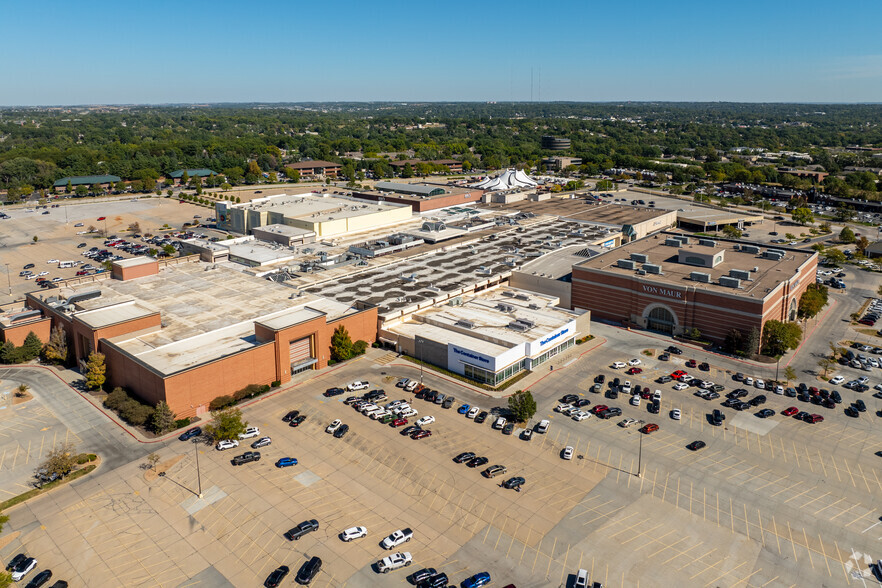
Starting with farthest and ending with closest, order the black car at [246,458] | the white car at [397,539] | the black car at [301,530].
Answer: the black car at [246,458], the black car at [301,530], the white car at [397,539]

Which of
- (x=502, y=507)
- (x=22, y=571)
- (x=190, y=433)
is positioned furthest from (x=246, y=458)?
(x=502, y=507)

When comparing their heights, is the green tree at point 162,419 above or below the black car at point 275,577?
above

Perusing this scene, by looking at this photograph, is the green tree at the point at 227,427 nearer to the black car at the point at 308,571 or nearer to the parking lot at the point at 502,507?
the parking lot at the point at 502,507

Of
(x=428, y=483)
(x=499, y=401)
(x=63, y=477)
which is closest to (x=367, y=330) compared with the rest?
(x=499, y=401)

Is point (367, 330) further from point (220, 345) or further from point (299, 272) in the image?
point (299, 272)

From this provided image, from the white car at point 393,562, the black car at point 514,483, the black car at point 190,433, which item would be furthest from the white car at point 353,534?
the black car at point 190,433

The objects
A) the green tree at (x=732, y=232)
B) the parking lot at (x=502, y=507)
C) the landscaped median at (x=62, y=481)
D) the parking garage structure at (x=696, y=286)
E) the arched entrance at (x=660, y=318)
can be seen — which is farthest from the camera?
the green tree at (x=732, y=232)

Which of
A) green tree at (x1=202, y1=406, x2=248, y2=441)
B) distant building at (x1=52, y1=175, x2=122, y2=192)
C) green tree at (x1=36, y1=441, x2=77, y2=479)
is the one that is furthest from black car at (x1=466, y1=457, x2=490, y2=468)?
distant building at (x1=52, y1=175, x2=122, y2=192)

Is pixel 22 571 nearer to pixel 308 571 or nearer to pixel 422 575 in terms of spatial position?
pixel 308 571
